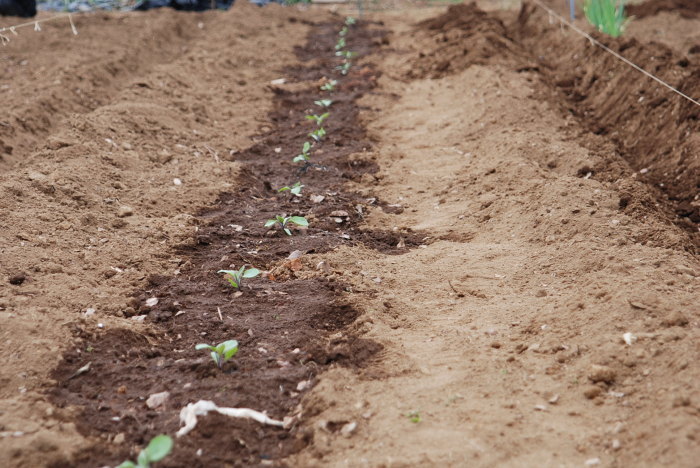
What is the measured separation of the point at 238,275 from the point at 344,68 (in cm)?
546

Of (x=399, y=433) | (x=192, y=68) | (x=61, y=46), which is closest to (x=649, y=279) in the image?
(x=399, y=433)

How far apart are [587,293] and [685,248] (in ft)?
2.91

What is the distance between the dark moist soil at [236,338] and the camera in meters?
2.33

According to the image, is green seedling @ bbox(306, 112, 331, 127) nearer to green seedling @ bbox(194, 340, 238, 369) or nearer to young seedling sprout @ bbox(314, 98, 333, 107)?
young seedling sprout @ bbox(314, 98, 333, 107)

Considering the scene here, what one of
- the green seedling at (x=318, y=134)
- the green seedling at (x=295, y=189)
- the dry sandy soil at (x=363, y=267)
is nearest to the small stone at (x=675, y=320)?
the dry sandy soil at (x=363, y=267)

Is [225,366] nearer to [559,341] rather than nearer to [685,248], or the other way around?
[559,341]

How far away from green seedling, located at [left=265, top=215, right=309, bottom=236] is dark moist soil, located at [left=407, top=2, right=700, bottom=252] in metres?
1.92

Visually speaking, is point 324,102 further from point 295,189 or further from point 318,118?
point 295,189

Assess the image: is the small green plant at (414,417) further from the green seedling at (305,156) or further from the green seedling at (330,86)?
the green seedling at (330,86)

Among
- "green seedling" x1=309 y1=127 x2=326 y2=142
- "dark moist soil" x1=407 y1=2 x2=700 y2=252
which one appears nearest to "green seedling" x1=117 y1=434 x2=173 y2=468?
"dark moist soil" x1=407 y1=2 x2=700 y2=252

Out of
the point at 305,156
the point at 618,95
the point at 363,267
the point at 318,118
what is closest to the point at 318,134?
the point at 318,118

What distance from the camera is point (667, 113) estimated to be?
5137 millimetres

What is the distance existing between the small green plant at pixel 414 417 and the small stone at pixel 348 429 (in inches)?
7.9

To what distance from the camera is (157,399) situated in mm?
2520
